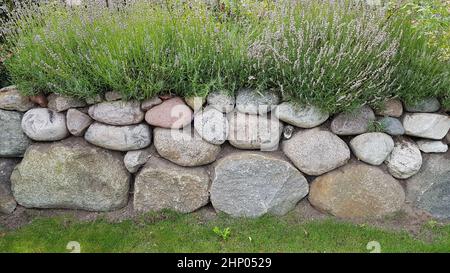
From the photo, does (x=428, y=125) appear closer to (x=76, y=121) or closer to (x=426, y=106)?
(x=426, y=106)

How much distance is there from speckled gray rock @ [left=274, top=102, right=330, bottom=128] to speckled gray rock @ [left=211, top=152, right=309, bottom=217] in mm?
349

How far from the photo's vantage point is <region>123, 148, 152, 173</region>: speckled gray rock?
3.57 meters

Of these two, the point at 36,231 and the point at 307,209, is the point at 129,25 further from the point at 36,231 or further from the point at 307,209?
the point at 307,209

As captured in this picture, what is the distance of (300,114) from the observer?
11.2ft

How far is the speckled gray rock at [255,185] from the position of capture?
3488mm

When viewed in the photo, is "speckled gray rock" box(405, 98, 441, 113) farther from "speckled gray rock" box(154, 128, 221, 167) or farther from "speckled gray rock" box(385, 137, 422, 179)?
"speckled gray rock" box(154, 128, 221, 167)

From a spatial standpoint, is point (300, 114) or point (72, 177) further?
point (72, 177)

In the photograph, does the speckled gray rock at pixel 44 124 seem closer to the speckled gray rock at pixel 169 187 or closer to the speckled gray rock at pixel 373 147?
the speckled gray rock at pixel 169 187

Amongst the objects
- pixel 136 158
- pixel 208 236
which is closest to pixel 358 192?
pixel 208 236

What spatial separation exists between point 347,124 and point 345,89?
0.31m

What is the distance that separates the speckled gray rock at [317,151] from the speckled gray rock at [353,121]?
82mm

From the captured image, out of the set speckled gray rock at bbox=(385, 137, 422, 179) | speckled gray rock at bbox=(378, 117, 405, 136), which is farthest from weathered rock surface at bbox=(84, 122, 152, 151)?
speckled gray rock at bbox=(385, 137, 422, 179)

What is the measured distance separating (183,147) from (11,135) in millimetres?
1501

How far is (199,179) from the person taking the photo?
3541 millimetres
